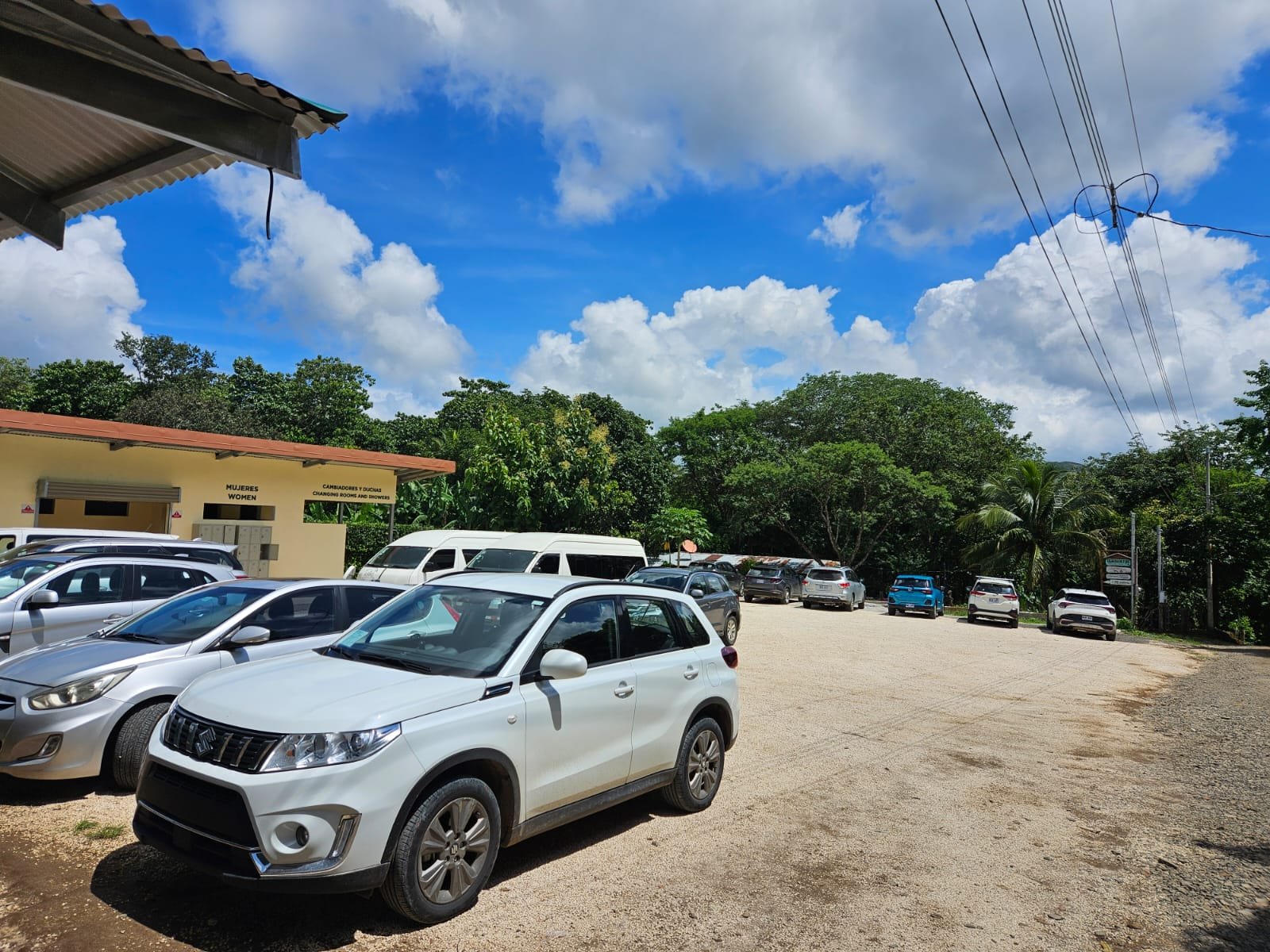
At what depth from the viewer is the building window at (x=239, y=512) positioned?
21031 mm

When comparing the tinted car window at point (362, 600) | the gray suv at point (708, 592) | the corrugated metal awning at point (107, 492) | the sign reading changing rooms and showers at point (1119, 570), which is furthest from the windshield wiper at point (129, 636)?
the sign reading changing rooms and showers at point (1119, 570)

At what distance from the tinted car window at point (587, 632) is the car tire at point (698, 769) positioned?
104 centimetres

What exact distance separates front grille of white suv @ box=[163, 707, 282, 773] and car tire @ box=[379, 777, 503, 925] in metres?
0.76

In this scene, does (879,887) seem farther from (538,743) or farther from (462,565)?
(462,565)

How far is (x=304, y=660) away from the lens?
4809mm

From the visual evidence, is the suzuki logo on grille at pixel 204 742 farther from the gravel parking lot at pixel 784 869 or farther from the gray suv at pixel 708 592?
the gray suv at pixel 708 592

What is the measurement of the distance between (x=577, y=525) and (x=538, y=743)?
25037 mm

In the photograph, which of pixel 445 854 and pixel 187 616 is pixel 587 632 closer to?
pixel 445 854

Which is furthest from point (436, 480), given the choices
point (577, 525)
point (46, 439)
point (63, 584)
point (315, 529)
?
point (63, 584)

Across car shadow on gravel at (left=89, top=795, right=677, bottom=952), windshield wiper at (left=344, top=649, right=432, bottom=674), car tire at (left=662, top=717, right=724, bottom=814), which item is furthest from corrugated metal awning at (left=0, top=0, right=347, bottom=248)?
car tire at (left=662, top=717, right=724, bottom=814)

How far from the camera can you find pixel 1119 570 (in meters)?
32.2

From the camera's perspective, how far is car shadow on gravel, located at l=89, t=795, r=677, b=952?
3.74 meters

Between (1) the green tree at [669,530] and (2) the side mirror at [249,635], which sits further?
(1) the green tree at [669,530]

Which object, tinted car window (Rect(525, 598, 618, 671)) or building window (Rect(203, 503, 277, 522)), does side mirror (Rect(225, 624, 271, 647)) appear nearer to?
tinted car window (Rect(525, 598, 618, 671))
